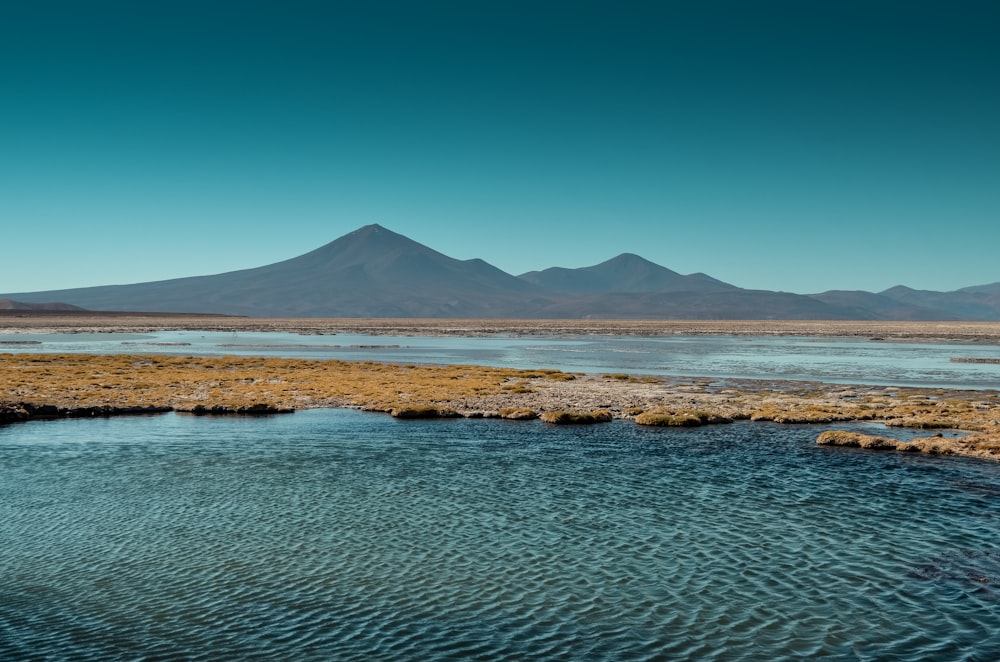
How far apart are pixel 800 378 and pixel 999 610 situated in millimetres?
49129

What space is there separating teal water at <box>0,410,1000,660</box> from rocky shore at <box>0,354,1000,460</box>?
8180mm

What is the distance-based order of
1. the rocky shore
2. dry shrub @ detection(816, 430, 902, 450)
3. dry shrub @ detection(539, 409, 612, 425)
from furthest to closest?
dry shrub @ detection(539, 409, 612, 425)
the rocky shore
dry shrub @ detection(816, 430, 902, 450)

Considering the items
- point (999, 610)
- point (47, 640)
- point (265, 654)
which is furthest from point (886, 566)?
point (47, 640)

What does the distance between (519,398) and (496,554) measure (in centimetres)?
2761

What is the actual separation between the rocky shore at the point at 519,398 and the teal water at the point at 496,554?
8.18m

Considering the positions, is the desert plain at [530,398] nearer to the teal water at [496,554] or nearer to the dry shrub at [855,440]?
the dry shrub at [855,440]

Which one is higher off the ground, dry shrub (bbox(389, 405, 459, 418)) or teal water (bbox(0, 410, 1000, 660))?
dry shrub (bbox(389, 405, 459, 418))

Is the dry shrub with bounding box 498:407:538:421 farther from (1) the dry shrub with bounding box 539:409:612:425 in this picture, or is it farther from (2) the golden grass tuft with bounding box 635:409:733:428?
(2) the golden grass tuft with bounding box 635:409:733:428

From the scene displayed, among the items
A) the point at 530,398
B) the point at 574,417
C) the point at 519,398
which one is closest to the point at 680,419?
the point at 574,417

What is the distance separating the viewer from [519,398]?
45156 millimetres

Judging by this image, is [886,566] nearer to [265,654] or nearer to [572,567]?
[572,567]

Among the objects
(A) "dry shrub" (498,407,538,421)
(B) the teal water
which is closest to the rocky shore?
(A) "dry shrub" (498,407,538,421)

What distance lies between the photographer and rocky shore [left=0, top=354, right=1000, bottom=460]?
1449 inches

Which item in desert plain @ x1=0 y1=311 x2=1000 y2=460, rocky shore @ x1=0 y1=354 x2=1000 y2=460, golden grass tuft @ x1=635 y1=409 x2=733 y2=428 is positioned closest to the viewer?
desert plain @ x1=0 y1=311 x2=1000 y2=460
